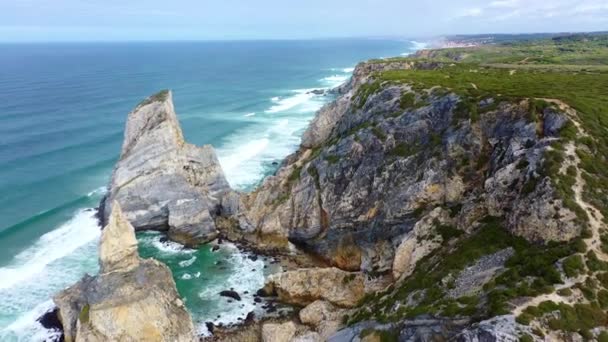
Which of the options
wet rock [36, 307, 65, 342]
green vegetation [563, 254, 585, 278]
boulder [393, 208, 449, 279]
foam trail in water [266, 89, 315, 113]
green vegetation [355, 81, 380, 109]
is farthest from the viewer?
foam trail in water [266, 89, 315, 113]

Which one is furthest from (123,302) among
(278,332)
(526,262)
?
(526,262)

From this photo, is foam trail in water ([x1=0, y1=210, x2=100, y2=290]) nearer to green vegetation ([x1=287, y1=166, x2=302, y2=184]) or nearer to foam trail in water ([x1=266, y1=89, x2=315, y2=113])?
green vegetation ([x1=287, y1=166, x2=302, y2=184])

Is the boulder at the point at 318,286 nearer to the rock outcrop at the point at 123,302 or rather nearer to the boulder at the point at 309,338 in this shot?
the boulder at the point at 309,338

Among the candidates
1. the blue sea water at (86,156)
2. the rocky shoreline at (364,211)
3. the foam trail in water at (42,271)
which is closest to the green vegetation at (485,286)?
the rocky shoreline at (364,211)

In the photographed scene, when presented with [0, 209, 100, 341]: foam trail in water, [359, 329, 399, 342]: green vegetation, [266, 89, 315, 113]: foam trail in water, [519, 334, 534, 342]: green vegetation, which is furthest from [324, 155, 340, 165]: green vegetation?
[266, 89, 315, 113]: foam trail in water

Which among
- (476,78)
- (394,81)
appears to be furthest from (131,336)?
(476,78)

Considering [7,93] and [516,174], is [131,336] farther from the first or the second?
[7,93]

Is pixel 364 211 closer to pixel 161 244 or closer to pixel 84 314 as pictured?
pixel 161 244

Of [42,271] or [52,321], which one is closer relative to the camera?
[52,321]
